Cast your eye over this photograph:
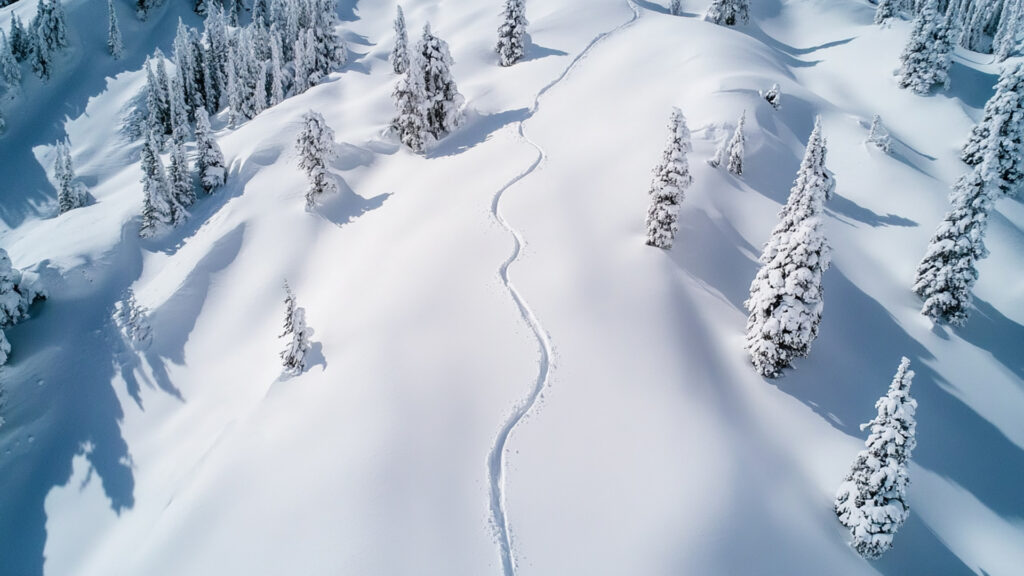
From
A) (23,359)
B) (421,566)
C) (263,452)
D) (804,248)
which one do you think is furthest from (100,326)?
(804,248)

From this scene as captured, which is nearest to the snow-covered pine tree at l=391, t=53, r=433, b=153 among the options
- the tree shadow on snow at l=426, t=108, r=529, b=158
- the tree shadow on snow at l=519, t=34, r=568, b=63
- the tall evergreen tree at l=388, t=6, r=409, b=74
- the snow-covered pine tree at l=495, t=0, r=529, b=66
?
the tree shadow on snow at l=426, t=108, r=529, b=158

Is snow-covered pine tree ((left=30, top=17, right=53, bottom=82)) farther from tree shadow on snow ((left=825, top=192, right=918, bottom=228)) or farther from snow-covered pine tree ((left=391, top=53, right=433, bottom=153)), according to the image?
tree shadow on snow ((left=825, top=192, right=918, bottom=228))

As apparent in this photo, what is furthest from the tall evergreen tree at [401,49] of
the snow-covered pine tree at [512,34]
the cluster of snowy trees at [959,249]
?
the cluster of snowy trees at [959,249]

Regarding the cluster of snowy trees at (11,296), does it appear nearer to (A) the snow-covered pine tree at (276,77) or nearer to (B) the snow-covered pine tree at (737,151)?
(A) the snow-covered pine tree at (276,77)

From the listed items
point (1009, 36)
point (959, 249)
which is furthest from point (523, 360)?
point (1009, 36)

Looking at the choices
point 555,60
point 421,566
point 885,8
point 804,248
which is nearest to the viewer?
point 421,566

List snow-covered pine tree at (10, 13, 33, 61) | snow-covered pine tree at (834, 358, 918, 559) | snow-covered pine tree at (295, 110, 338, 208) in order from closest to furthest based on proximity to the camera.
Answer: snow-covered pine tree at (834, 358, 918, 559)
snow-covered pine tree at (295, 110, 338, 208)
snow-covered pine tree at (10, 13, 33, 61)

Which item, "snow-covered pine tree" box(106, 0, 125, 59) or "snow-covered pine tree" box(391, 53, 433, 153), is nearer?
"snow-covered pine tree" box(391, 53, 433, 153)

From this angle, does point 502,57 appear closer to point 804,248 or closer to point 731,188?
point 731,188
